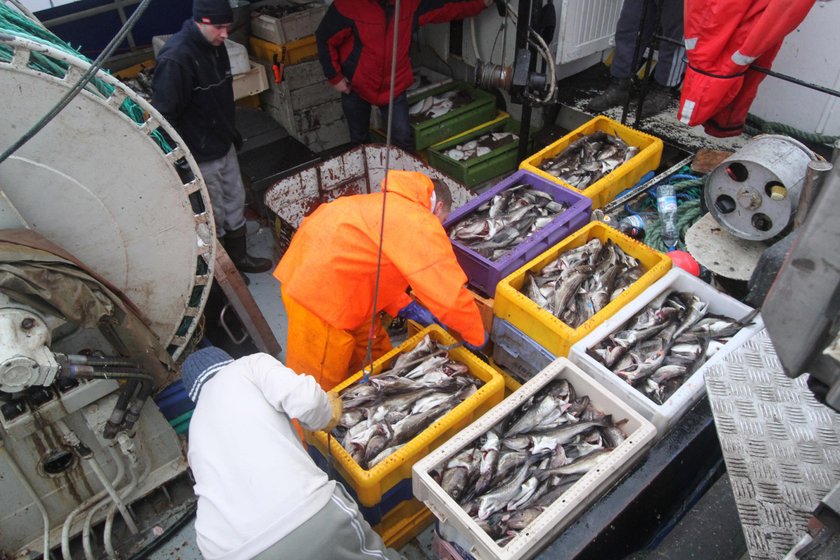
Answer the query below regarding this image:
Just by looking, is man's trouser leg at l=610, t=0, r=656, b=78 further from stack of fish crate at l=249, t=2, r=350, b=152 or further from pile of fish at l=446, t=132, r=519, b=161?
stack of fish crate at l=249, t=2, r=350, b=152

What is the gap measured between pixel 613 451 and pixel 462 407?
0.75 m

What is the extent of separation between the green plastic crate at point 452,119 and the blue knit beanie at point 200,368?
13.9 ft

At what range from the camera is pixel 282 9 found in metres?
6.77

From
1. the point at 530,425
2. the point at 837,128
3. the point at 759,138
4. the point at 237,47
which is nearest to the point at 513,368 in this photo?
the point at 530,425

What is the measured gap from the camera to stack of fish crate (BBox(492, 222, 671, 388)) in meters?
3.22

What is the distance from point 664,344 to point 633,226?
130cm

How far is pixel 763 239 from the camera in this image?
12.0 ft

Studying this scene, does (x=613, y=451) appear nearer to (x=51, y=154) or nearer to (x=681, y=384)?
(x=681, y=384)

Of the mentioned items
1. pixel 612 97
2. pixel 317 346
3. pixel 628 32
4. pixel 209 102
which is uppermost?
pixel 628 32

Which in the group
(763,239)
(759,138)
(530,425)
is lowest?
(530,425)

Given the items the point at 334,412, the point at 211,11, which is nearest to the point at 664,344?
the point at 334,412

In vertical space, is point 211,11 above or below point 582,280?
above

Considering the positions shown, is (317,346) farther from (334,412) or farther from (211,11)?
(211,11)

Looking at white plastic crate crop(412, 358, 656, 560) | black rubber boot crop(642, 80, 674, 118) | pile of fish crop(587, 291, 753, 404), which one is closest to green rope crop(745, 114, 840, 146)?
black rubber boot crop(642, 80, 674, 118)
